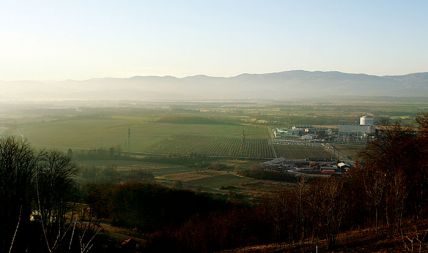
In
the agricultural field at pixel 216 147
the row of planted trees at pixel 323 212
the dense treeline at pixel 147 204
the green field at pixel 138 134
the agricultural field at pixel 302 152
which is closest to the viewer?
the row of planted trees at pixel 323 212

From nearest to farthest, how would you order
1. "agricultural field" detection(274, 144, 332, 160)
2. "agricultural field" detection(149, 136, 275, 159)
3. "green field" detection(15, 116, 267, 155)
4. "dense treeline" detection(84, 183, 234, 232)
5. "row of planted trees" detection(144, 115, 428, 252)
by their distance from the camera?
"row of planted trees" detection(144, 115, 428, 252), "dense treeline" detection(84, 183, 234, 232), "agricultural field" detection(274, 144, 332, 160), "green field" detection(15, 116, 267, 155), "agricultural field" detection(149, 136, 275, 159)

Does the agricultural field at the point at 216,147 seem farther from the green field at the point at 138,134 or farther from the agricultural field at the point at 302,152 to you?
the agricultural field at the point at 302,152

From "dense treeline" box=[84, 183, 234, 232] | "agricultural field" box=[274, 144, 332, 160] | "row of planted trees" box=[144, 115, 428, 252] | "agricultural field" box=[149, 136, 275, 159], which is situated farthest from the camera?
"agricultural field" box=[149, 136, 275, 159]

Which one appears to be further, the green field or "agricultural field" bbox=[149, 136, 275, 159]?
"agricultural field" bbox=[149, 136, 275, 159]

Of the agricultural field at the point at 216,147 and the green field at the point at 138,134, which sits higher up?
the green field at the point at 138,134

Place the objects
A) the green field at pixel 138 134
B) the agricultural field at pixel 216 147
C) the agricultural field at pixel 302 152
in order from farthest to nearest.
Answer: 1. the agricultural field at pixel 216 147
2. the green field at pixel 138 134
3. the agricultural field at pixel 302 152

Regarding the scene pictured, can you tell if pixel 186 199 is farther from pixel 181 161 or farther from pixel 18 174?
pixel 181 161

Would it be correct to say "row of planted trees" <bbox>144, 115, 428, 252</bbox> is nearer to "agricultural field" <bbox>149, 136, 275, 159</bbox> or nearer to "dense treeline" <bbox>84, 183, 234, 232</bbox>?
"dense treeline" <bbox>84, 183, 234, 232</bbox>

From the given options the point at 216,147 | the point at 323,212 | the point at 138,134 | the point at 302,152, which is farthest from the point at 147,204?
the point at 138,134

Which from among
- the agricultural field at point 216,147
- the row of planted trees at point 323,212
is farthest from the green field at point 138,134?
the row of planted trees at point 323,212

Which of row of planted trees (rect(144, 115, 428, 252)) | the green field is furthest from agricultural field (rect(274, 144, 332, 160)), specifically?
row of planted trees (rect(144, 115, 428, 252))

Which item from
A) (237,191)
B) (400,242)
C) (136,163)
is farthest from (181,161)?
(400,242)

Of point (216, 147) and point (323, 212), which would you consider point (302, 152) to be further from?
point (323, 212)
